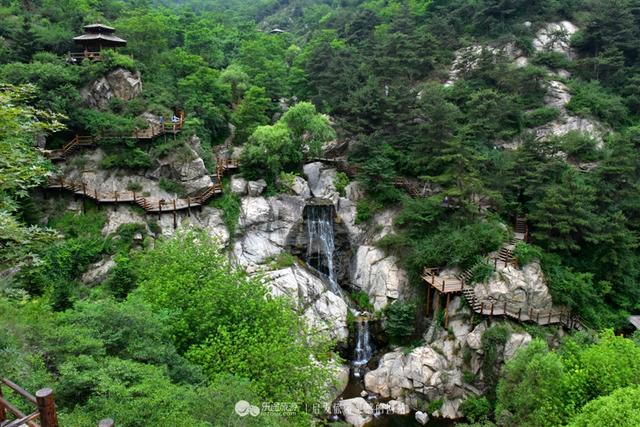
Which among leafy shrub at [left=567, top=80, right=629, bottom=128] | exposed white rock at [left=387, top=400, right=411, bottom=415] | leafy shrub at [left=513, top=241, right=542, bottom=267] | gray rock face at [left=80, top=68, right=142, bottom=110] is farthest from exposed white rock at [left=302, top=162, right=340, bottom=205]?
leafy shrub at [left=567, top=80, right=629, bottom=128]

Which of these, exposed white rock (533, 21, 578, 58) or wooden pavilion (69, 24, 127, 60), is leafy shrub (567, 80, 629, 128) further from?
wooden pavilion (69, 24, 127, 60)

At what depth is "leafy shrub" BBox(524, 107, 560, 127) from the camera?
29469mm

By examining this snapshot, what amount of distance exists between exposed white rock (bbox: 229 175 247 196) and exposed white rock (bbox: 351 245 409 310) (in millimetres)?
8291

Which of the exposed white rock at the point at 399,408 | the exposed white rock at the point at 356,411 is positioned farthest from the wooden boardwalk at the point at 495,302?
the exposed white rock at the point at 356,411

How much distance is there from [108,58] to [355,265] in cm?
2096

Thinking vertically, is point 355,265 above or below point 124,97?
below

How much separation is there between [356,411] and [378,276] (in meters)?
7.84

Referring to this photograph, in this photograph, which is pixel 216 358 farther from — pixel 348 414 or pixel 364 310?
pixel 364 310

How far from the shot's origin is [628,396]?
36.1 ft

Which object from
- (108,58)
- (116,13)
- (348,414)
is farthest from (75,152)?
(348,414)

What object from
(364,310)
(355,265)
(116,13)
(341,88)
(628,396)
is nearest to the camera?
(628,396)

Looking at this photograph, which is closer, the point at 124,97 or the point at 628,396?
the point at 628,396

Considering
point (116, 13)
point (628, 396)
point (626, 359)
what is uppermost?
point (116, 13)

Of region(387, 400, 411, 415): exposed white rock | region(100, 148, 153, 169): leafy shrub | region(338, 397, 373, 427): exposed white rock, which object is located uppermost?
region(100, 148, 153, 169): leafy shrub
